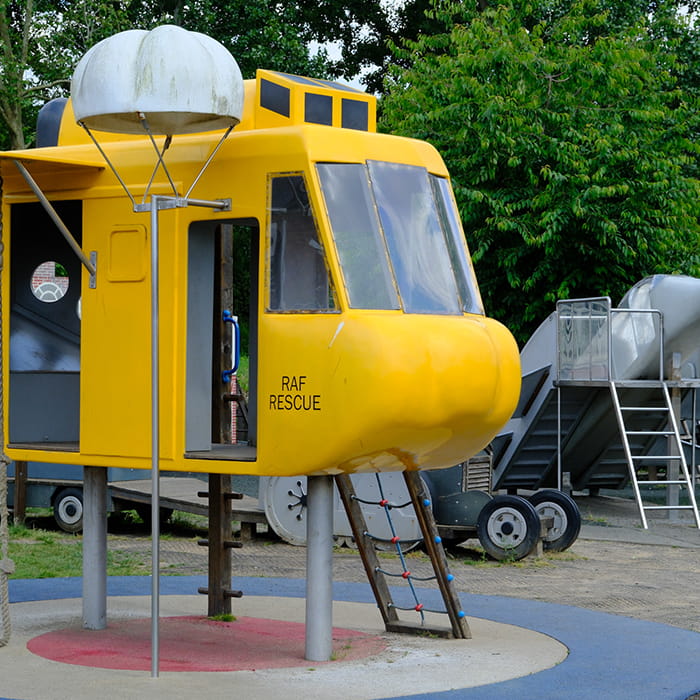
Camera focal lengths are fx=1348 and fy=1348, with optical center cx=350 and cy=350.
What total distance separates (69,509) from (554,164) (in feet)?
34.9

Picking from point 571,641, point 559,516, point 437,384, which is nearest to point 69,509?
point 559,516

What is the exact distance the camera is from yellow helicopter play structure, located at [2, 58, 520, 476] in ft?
26.8

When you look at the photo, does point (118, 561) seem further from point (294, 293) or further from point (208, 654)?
point (294, 293)

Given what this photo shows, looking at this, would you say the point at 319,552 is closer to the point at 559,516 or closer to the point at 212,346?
the point at 212,346

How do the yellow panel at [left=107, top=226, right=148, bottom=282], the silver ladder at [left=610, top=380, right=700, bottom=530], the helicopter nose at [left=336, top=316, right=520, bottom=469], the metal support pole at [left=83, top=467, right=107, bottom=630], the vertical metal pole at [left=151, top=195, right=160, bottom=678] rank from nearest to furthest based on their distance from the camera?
the helicopter nose at [left=336, top=316, right=520, bottom=469] < the vertical metal pole at [left=151, top=195, right=160, bottom=678] < the yellow panel at [left=107, top=226, right=148, bottom=282] < the metal support pole at [left=83, top=467, right=107, bottom=630] < the silver ladder at [left=610, top=380, right=700, bottom=530]

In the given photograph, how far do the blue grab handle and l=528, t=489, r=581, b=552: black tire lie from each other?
19.4ft

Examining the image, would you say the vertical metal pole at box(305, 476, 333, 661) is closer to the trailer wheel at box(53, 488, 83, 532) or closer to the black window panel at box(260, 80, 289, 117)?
the black window panel at box(260, 80, 289, 117)

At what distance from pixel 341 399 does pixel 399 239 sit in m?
1.20

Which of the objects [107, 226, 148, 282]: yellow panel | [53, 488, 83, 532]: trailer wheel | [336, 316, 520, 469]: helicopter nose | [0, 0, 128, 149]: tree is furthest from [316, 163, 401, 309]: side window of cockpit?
[0, 0, 128, 149]: tree

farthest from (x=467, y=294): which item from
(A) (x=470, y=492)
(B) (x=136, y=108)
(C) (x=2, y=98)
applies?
(C) (x=2, y=98)

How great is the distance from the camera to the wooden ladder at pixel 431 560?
9859 millimetres

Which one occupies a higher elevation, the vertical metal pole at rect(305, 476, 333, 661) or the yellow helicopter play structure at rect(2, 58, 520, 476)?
the yellow helicopter play structure at rect(2, 58, 520, 476)

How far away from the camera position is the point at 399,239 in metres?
8.62

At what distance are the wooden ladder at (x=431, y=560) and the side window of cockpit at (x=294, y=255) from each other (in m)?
1.85
